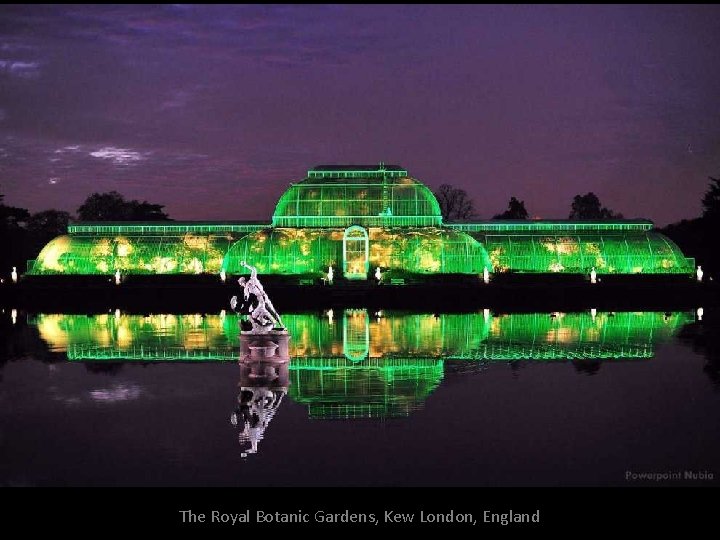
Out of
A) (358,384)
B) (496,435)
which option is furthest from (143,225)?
(496,435)

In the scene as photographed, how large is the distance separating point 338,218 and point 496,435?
196 feet

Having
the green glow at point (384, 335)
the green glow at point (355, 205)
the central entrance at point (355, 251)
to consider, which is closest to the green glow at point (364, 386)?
the green glow at point (384, 335)

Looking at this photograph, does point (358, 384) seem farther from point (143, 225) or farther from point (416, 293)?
point (143, 225)

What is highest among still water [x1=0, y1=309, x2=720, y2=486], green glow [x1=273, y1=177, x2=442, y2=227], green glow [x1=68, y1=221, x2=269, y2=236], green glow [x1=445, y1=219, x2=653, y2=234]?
green glow [x1=273, y1=177, x2=442, y2=227]

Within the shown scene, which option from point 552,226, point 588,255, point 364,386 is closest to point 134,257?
point 552,226

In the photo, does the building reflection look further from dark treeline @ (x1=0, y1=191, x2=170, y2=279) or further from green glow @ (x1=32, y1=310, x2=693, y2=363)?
dark treeline @ (x1=0, y1=191, x2=170, y2=279)

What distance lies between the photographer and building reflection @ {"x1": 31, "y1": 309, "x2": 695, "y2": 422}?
22.6m

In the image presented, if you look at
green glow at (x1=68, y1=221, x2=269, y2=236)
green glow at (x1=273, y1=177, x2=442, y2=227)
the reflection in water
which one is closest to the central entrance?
green glow at (x1=273, y1=177, x2=442, y2=227)

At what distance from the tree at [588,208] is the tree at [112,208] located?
56.5 m

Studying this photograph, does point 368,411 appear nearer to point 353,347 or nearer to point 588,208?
point 353,347

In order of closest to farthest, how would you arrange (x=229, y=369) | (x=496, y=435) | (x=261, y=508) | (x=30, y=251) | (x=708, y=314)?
(x=261, y=508) → (x=496, y=435) → (x=229, y=369) → (x=708, y=314) → (x=30, y=251)

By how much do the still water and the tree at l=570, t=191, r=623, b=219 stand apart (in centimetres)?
8394

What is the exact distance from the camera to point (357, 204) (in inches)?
3081

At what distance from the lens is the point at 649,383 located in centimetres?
2525
